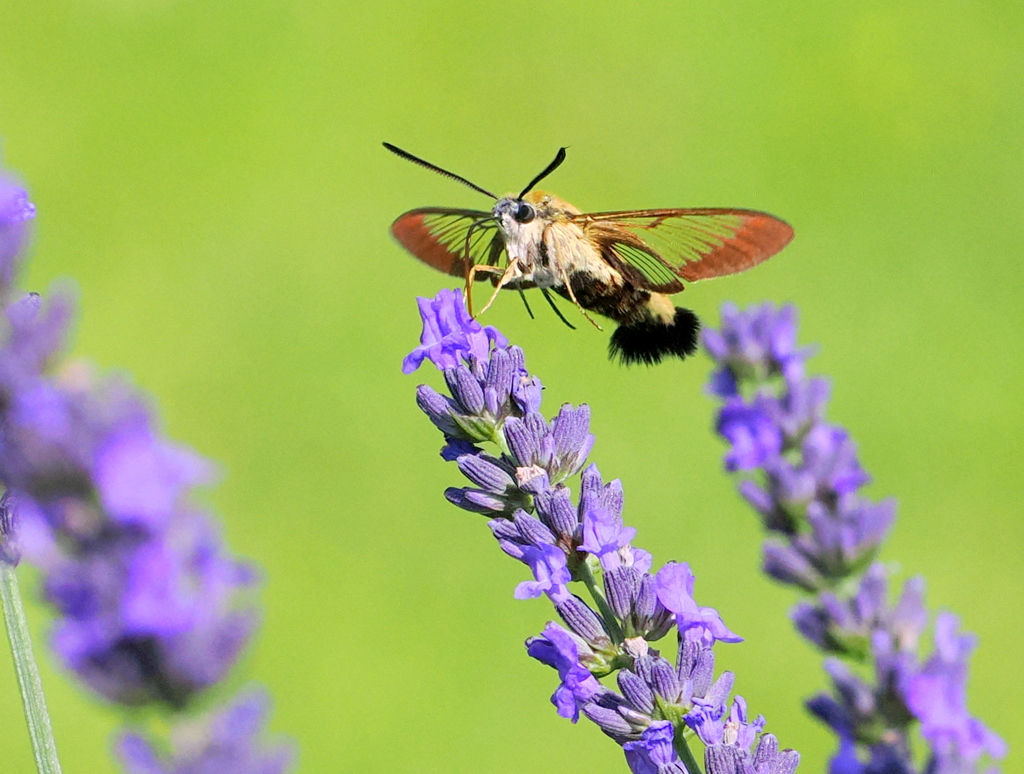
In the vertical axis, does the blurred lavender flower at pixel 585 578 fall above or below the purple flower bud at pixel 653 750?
above

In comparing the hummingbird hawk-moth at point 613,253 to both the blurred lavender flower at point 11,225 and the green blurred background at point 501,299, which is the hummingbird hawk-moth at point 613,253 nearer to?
the blurred lavender flower at point 11,225

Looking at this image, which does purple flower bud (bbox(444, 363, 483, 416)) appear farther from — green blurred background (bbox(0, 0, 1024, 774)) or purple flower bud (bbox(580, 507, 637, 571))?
green blurred background (bbox(0, 0, 1024, 774))

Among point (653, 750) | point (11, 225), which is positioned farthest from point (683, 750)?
point (11, 225)

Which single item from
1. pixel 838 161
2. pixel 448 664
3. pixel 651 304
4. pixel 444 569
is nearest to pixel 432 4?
pixel 838 161

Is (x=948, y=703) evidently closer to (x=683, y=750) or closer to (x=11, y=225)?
(x=683, y=750)

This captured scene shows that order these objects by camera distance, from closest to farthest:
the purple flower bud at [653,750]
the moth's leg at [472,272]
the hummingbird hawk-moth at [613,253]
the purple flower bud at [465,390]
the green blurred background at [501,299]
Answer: the purple flower bud at [653,750], the purple flower bud at [465,390], the moth's leg at [472,272], the hummingbird hawk-moth at [613,253], the green blurred background at [501,299]

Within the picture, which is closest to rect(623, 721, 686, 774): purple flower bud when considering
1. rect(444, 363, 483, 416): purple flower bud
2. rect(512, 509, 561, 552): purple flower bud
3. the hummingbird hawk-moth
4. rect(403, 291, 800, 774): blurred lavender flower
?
rect(403, 291, 800, 774): blurred lavender flower

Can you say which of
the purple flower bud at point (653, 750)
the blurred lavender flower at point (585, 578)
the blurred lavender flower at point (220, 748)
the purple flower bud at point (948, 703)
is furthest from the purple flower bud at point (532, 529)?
the purple flower bud at point (948, 703)
